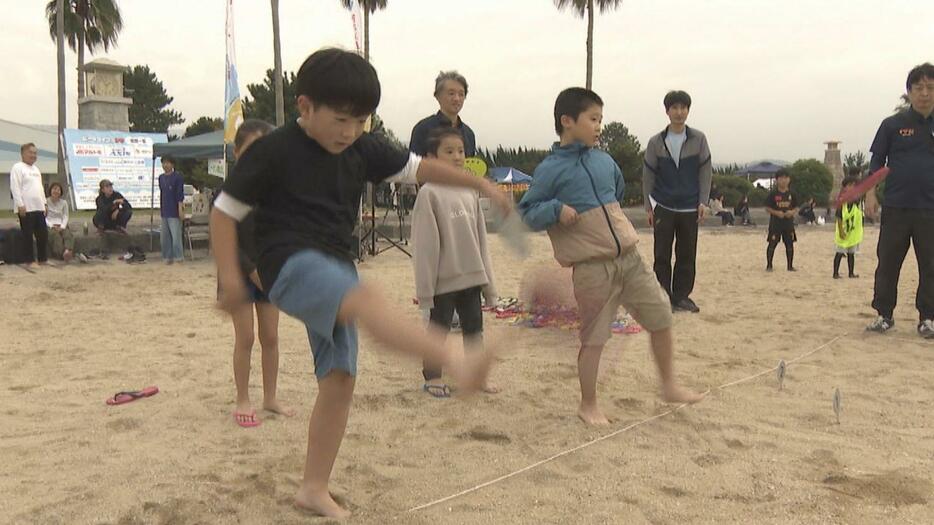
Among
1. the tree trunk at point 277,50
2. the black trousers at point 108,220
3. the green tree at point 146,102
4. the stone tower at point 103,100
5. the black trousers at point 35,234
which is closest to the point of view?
the black trousers at point 35,234

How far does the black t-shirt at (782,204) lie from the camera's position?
10.5 meters

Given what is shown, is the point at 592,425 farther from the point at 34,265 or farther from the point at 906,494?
the point at 34,265

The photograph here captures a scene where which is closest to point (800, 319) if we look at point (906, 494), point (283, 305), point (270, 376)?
point (906, 494)

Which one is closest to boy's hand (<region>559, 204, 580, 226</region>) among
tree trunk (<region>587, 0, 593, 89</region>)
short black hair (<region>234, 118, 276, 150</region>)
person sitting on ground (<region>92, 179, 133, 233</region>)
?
short black hair (<region>234, 118, 276, 150</region>)

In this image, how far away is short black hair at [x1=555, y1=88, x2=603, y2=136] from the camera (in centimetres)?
352

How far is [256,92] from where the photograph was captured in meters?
38.1

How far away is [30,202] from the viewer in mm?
11180

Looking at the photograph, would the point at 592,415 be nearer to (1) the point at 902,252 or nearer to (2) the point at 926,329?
(2) the point at 926,329

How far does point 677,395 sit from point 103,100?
25.1 metres

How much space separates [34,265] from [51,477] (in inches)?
387

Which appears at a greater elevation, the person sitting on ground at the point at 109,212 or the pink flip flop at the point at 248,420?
the person sitting on ground at the point at 109,212

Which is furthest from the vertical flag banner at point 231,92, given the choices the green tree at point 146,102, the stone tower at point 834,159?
the green tree at point 146,102

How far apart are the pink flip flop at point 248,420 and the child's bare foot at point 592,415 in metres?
1.61

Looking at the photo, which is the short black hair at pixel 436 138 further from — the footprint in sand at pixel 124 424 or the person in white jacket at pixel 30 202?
the person in white jacket at pixel 30 202
